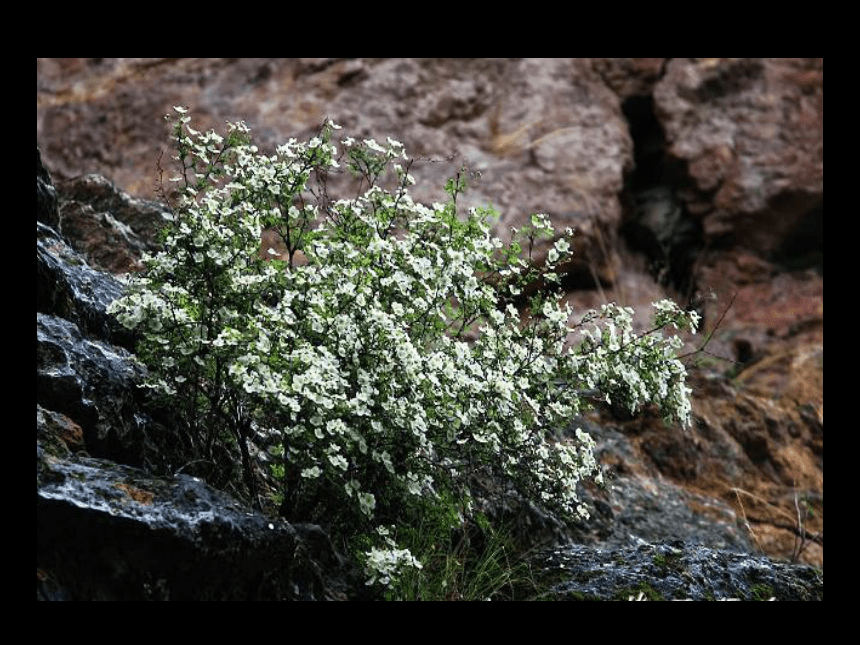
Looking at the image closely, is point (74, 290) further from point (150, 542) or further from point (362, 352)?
point (150, 542)

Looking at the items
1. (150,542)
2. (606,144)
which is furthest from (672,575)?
(606,144)

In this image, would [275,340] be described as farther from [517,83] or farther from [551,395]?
[517,83]

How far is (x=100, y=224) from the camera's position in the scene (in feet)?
22.8

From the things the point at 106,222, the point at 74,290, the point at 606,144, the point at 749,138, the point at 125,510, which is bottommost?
the point at 125,510

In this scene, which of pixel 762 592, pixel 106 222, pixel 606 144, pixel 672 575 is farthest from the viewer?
pixel 606 144

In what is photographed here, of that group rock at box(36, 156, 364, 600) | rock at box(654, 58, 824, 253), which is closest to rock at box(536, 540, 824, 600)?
rock at box(36, 156, 364, 600)

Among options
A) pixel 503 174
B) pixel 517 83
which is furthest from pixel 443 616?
pixel 517 83

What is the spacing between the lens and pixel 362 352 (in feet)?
13.6

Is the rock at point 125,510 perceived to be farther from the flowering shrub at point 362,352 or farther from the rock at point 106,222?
the rock at point 106,222

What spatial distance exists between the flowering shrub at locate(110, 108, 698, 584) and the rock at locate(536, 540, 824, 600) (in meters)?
0.39

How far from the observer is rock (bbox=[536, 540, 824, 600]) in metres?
4.73

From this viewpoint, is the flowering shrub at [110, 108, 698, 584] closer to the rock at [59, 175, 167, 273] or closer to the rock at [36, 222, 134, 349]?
Result: the rock at [36, 222, 134, 349]

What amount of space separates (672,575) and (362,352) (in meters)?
2.10

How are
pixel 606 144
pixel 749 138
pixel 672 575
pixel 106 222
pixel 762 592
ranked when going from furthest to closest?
pixel 749 138
pixel 606 144
pixel 106 222
pixel 762 592
pixel 672 575
